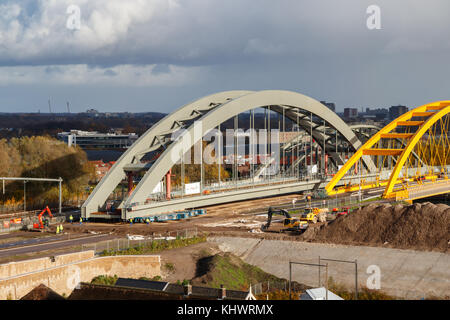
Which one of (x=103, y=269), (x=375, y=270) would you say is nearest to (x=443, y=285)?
(x=375, y=270)

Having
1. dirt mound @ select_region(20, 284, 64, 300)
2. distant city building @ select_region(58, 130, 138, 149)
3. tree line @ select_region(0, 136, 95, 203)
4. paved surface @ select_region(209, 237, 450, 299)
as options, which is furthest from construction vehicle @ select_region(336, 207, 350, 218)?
distant city building @ select_region(58, 130, 138, 149)

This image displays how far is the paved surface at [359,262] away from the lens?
1415 inches

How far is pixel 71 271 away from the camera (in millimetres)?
33500

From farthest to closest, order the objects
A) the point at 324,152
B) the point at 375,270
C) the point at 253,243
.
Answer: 1. the point at 324,152
2. the point at 253,243
3. the point at 375,270

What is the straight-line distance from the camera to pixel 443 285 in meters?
35.5

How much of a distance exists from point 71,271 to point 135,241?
14.1m

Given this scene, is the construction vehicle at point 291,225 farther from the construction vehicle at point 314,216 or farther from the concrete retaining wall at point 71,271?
the concrete retaining wall at point 71,271

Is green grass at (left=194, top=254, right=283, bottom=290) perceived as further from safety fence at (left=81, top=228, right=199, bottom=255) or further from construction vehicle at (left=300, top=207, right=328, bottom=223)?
construction vehicle at (left=300, top=207, right=328, bottom=223)

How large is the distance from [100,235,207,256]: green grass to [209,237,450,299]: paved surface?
5.57 feet

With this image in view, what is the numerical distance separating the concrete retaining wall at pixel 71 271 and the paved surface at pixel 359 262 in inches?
338
